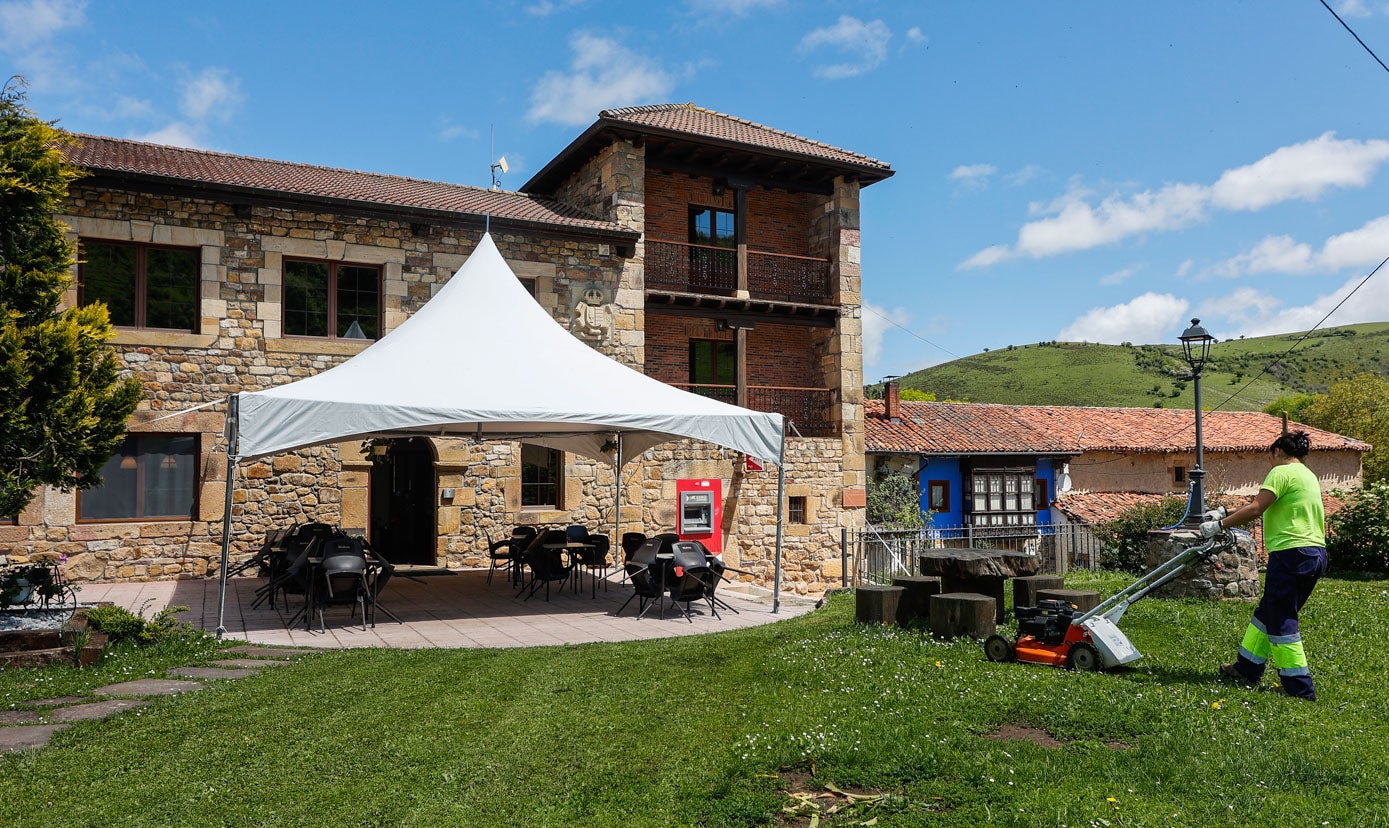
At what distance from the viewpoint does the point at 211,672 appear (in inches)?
232

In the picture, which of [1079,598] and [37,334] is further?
[37,334]

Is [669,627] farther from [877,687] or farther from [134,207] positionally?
[134,207]

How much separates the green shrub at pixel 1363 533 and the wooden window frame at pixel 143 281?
48.5 feet

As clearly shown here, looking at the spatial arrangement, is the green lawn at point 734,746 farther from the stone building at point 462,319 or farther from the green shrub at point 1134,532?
the green shrub at point 1134,532

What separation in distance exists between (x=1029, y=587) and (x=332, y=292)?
391 inches

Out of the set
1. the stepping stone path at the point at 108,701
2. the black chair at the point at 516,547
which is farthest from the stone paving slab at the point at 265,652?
the black chair at the point at 516,547

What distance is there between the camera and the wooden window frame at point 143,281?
11.3 m

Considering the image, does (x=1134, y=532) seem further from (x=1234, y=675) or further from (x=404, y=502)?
(x=404, y=502)

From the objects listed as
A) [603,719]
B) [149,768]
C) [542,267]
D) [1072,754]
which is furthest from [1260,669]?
[542,267]

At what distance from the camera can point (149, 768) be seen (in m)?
3.91

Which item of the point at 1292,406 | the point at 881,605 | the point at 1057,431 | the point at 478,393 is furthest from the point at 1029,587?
the point at 1292,406

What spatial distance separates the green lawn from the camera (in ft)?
11.1

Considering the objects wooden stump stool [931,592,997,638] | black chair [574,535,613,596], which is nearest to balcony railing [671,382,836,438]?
black chair [574,535,613,596]

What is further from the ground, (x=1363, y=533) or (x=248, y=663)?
(x=1363, y=533)
